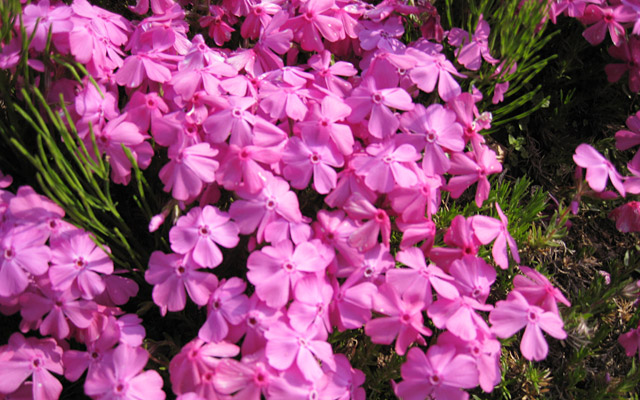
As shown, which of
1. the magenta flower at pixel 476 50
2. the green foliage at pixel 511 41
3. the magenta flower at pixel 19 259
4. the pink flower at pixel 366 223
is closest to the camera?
the magenta flower at pixel 19 259

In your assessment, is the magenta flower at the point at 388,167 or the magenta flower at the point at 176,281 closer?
the magenta flower at the point at 176,281

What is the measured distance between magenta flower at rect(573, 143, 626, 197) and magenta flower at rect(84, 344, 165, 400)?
173cm

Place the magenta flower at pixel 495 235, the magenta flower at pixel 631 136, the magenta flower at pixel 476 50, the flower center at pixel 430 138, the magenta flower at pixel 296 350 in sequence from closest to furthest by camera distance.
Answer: the magenta flower at pixel 296 350 → the magenta flower at pixel 495 235 → the flower center at pixel 430 138 → the magenta flower at pixel 476 50 → the magenta flower at pixel 631 136

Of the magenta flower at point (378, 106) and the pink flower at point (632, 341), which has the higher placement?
the magenta flower at point (378, 106)

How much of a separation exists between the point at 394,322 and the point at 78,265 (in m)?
1.03

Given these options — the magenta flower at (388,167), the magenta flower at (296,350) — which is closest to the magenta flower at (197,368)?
the magenta flower at (296,350)

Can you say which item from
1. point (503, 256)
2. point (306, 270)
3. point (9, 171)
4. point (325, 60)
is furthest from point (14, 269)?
point (503, 256)

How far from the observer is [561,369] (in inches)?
87.0

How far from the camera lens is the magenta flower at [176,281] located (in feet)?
5.23

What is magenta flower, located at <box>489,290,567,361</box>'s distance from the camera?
1.63m

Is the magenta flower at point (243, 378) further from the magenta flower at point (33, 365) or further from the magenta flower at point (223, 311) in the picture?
the magenta flower at point (33, 365)

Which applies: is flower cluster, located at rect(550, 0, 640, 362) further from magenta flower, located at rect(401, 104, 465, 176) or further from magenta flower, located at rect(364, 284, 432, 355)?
magenta flower, located at rect(364, 284, 432, 355)

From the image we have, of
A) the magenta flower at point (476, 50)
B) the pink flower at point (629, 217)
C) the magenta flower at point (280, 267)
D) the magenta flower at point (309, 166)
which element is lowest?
the pink flower at point (629, 217)

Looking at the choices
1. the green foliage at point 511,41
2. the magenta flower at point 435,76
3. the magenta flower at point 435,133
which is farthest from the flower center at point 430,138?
the green foliage at point 511,41
